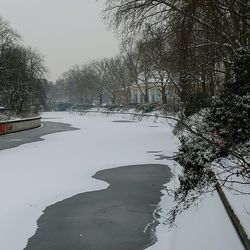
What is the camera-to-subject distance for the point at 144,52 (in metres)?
21.1

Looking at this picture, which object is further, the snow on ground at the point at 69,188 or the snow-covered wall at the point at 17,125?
the snow-covered wall at the point at 17,125

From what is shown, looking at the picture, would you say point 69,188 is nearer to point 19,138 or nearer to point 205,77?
point 205,77

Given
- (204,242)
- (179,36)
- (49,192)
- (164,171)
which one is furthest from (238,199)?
(179,36)

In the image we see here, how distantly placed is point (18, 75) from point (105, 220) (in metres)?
61.3

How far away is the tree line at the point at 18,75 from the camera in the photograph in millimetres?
61050

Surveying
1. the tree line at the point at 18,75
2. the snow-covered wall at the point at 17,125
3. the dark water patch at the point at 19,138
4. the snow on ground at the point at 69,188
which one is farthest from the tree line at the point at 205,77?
the tree line at the point at 18,75

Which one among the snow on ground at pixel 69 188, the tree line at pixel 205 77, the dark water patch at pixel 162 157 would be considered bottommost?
the dark water patch at pixel 162 157

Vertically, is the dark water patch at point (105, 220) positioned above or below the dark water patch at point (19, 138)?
above

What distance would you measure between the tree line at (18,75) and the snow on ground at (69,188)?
129 ft

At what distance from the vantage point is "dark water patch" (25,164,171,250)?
716cm

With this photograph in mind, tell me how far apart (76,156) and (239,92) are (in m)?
9.70

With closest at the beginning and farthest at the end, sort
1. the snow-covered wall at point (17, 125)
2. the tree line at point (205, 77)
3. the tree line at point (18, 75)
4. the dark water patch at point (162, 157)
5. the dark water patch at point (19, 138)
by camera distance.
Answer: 1. the tree line at point (205, 77)
2. the dark water patch at point (162, 157)
3. the dark water patch at point (19, 138)
4. the snow-covered wall at point (17, 125)
5. the tree line at point (18, 75)

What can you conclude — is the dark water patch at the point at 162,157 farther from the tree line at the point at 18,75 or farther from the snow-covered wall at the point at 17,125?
the tree line at the point at 18,75

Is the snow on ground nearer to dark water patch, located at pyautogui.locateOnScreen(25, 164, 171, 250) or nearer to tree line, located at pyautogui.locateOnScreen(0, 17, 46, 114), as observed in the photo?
dark water patch, located at pyautogui.locateOnScreen(25, 164, 171, 250)
